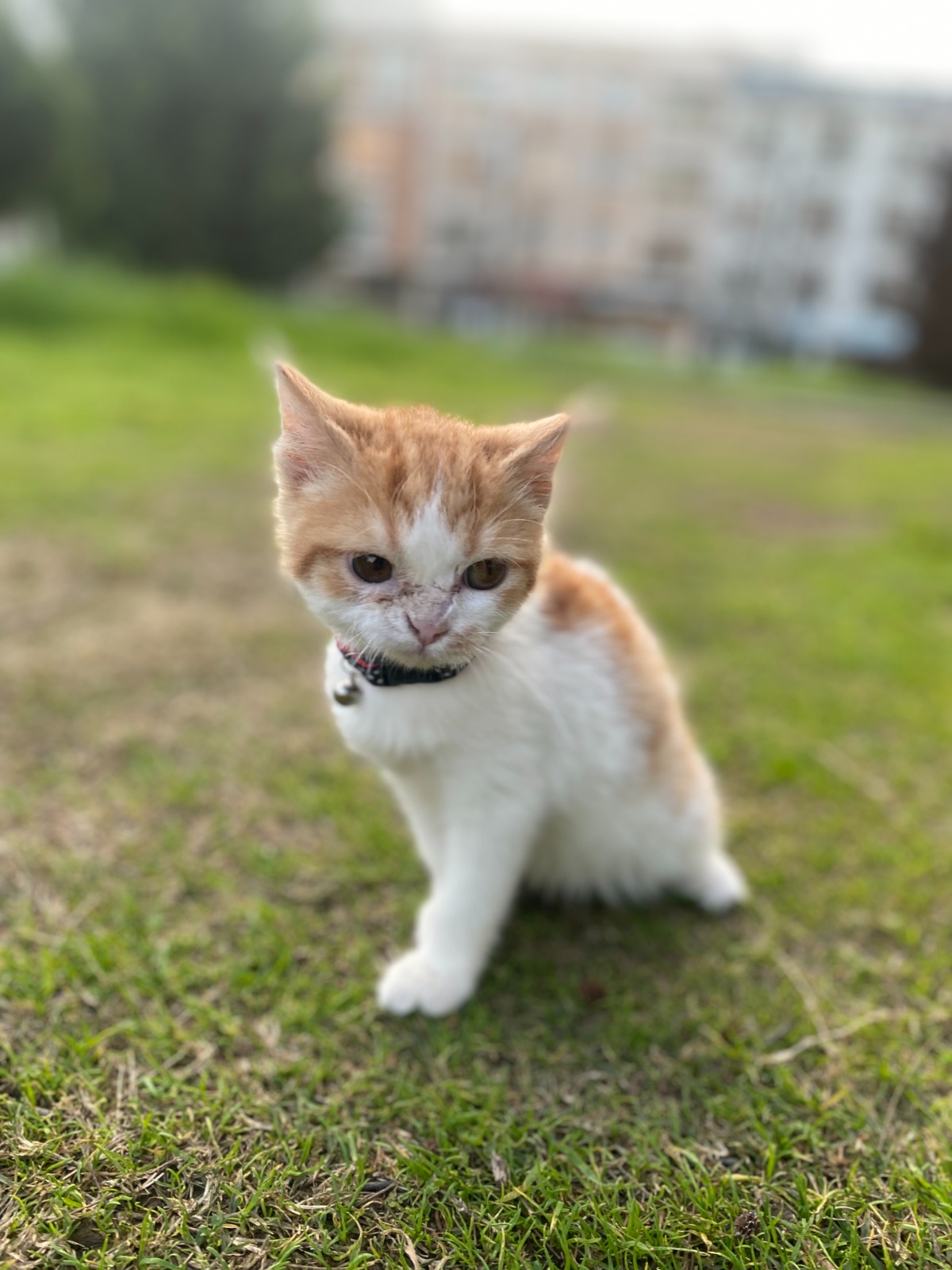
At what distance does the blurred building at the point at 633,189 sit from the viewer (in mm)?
27125

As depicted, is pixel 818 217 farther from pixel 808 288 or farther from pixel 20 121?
pixel 20 121

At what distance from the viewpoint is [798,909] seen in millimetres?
1720

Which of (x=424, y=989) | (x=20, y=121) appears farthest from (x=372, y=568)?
(x=20, y=121)

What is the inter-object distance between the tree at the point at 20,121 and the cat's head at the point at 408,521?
10682 mm

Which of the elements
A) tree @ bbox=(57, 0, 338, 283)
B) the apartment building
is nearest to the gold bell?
tree @ bbox=(57, 0, 338, 283)

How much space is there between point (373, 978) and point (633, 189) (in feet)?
106

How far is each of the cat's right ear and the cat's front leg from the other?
1.94ft

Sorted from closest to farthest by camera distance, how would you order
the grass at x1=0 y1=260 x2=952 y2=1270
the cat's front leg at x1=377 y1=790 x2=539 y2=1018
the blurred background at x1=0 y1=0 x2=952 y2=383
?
the grass at x1=0 y1=260 x2=952 y2=1270
the cat's front leg at x1=377 y1=790 x2=539 y2=1018
the blurred background at x1=0 y1=0 x2=952 y2=383

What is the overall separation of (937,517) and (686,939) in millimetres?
4319

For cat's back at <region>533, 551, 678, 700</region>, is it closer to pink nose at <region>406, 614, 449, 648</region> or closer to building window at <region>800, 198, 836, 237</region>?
pink nose at <region>406, 614, 449, 648</region>

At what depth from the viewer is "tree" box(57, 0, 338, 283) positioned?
12500 millimetres

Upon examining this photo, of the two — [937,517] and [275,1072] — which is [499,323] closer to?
[937,517]

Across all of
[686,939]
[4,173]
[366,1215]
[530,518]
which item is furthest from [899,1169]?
[4,173]

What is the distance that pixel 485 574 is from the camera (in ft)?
3.92
